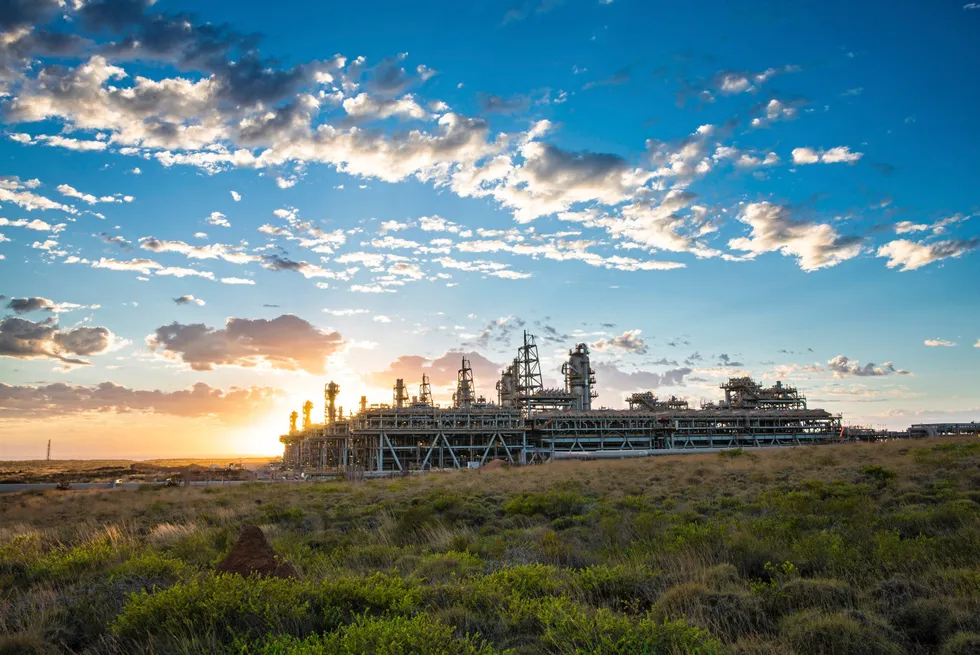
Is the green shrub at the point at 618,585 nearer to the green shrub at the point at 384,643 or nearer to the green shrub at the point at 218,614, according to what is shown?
the green shrub at the point at 384,643

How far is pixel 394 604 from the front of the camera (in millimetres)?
8227

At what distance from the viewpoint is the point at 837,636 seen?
7.16 meters

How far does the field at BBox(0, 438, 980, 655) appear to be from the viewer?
7.14 meters

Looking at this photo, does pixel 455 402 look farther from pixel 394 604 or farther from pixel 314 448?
pixel 394 604

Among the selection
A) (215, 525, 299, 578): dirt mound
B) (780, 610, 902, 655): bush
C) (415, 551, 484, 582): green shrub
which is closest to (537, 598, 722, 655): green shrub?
(780, 610, 902, 655): bush

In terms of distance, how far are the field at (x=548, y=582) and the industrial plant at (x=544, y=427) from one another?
157 ft

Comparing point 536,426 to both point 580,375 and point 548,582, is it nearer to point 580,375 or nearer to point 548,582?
point 580,375

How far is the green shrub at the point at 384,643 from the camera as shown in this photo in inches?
245

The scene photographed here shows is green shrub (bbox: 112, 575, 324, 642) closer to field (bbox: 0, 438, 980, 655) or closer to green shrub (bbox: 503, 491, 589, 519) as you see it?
field (bbox: 0, 438, 980, 655)

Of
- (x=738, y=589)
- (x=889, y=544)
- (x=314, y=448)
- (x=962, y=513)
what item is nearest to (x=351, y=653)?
(x=738, y=589)

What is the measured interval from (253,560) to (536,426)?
73.9 meters

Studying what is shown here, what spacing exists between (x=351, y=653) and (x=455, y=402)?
Answer: 9241cm

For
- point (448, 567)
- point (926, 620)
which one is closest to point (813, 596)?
point (926, 620)

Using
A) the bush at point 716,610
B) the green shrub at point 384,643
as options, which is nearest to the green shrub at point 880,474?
the bush at point 716,610
